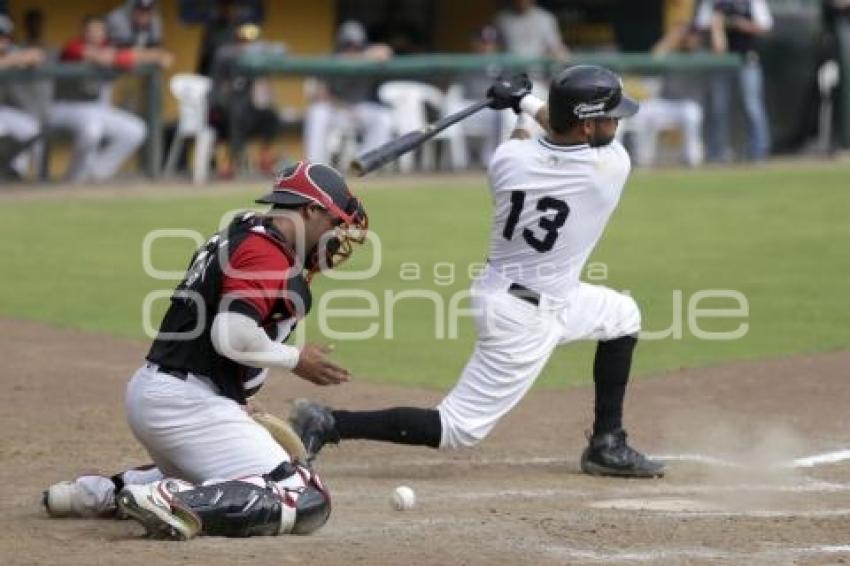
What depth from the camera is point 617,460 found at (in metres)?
7.15

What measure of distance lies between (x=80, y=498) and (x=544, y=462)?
2.09m

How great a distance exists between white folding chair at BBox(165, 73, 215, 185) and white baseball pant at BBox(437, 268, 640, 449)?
450 inches

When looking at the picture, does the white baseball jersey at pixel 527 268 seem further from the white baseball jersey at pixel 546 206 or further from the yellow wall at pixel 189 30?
the yellow wall at pixel 189 30

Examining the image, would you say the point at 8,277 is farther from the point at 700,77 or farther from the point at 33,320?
the point at 700,77

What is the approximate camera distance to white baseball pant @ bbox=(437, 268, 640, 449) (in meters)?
7.11

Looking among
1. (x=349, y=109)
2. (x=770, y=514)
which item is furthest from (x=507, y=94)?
(x=349, y=109)

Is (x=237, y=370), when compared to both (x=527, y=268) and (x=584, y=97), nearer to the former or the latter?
(x=527, y=268)

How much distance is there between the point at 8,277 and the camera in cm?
1278

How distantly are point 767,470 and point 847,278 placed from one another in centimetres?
593

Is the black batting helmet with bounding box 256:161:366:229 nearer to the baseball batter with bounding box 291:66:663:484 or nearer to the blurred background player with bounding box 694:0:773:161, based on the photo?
the baseball batter with bounding box 291:66:663:484

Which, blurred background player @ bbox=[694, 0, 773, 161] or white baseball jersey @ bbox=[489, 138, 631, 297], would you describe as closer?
white baseball jersey @ bbox=[489, 138, 631, 297]

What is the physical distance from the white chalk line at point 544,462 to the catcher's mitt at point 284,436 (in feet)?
2.86

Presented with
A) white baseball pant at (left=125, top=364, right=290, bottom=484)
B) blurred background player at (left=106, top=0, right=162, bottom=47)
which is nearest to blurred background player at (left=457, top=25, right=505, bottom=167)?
blurred background player at (left=106, top=0, right=162, bottom=47)

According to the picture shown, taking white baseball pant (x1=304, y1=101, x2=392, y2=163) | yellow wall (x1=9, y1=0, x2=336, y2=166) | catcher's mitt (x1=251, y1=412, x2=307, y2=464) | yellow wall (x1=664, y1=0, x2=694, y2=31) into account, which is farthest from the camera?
yellow wall (x1=664, y1=0, x2=694, y2=31)
